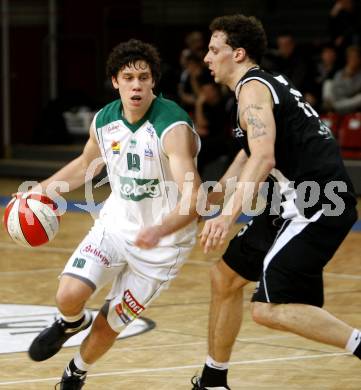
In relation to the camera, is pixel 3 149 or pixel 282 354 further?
pixel 3 149

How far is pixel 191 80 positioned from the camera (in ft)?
47.3

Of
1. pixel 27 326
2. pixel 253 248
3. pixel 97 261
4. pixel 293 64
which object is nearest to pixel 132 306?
pixel 97 261

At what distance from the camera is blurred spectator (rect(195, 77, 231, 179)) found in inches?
523

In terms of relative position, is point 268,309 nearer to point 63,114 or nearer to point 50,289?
point 50,289

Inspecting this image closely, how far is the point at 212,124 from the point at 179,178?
339 inches

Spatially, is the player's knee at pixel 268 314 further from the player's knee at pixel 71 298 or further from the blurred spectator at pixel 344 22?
the blurred spectator at pixel 344 22

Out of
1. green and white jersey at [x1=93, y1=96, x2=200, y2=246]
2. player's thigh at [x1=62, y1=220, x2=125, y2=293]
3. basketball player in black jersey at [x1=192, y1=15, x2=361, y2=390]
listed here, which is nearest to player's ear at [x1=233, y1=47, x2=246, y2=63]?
basketball player in black jersey at [x1=192, y1=15, x2=361, y2=390]

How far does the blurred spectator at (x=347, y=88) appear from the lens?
43.2 ft

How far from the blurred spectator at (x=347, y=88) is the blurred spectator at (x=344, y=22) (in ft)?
2.40

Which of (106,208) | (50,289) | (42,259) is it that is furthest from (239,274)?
(42,259)

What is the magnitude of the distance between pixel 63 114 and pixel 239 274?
11.6 m

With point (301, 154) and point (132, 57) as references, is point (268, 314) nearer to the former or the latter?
point (301, 154)

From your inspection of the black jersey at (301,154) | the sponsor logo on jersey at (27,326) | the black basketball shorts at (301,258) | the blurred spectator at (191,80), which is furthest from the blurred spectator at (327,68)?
the black basketball shorts at (301,258)

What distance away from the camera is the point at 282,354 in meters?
5.97
